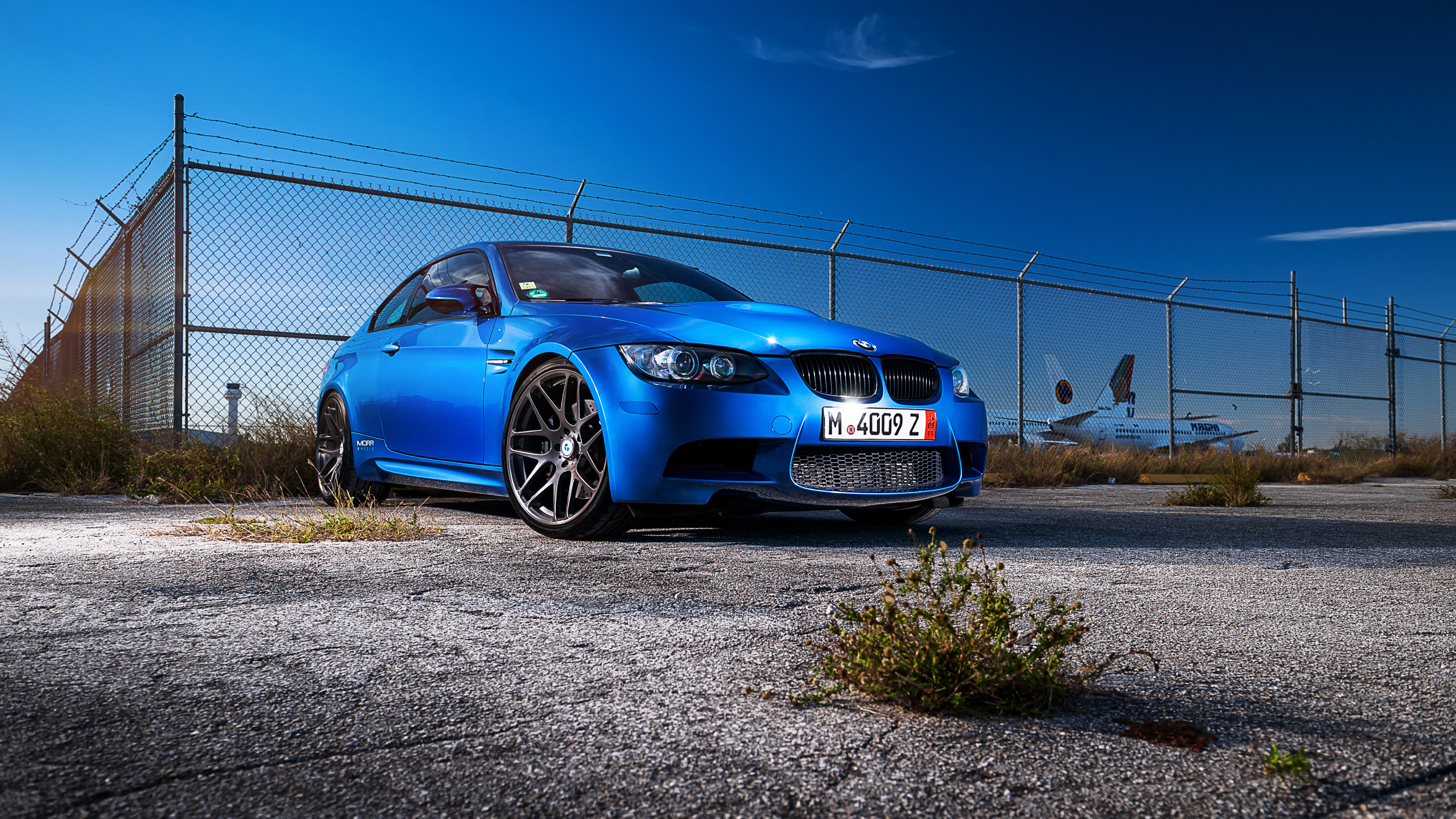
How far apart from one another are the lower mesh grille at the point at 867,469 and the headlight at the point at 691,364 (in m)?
0.40

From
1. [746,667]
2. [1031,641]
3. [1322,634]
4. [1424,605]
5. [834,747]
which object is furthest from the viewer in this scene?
[1424,605]

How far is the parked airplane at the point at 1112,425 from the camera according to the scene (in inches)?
481

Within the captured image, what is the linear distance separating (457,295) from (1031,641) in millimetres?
3543

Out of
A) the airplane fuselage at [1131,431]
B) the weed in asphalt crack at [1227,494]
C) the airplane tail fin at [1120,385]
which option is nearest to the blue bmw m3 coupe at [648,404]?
the weed in asphalt crack at [1227,494]

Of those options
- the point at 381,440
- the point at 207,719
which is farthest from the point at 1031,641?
the point at 381,440

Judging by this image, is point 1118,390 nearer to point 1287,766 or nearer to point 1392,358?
point 1392,358

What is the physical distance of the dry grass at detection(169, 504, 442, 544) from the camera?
3877mm

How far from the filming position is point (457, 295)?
472 centimetres

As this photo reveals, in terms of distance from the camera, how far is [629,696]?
1.65 meters

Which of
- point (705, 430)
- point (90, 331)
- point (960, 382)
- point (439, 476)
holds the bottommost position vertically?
point (439, 476)

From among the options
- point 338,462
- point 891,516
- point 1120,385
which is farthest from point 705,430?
point 1120,385

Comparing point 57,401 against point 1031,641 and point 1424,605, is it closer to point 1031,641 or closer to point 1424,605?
point 1031,641

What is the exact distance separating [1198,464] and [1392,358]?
22.4 ft

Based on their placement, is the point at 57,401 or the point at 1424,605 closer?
the point at 1424,605
